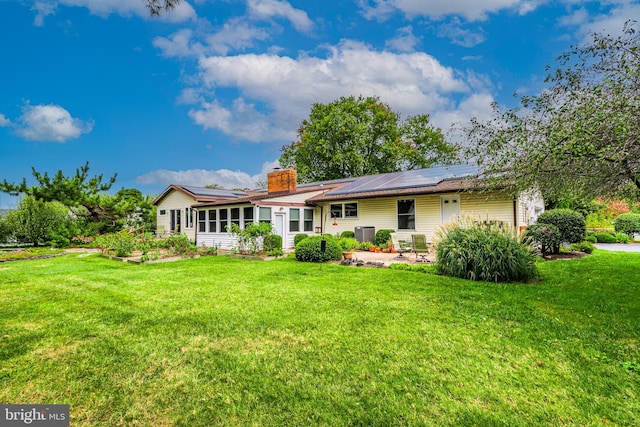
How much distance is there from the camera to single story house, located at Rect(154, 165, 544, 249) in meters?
13.3

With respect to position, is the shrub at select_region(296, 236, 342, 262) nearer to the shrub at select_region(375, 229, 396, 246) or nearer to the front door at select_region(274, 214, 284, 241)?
the shrub at select_region(375, 229, 396, 246)

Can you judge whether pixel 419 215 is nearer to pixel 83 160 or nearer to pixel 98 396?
pixel 98 396

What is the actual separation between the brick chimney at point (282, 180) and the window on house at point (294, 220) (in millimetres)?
2084

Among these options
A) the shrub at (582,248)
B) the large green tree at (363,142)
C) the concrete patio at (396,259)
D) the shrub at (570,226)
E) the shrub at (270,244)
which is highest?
the large green tree at (363,142)

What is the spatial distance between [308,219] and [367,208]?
3.39 metres

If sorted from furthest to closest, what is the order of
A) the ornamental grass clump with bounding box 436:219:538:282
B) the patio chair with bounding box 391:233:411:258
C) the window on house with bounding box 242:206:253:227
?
1. the window on house with bounding box 242:206:253:227
2. the patio chair with bounding box 391:233:411:258
3. the ornamental grass clump with bounding box 436:219:538:282

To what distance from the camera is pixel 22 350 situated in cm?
361

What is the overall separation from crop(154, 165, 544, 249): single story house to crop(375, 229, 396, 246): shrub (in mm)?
648

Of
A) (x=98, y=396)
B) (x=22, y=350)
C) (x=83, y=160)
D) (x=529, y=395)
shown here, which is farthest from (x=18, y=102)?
(x=529, y=395)

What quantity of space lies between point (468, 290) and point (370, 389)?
428cm

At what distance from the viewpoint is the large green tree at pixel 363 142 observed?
3212 cm

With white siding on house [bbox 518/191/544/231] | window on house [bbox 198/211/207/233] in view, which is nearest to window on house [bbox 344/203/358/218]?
white siding on house [bbox 518/191/544/231]

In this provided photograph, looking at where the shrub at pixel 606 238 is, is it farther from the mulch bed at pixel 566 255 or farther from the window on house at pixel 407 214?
the window on house at pixel 407 214

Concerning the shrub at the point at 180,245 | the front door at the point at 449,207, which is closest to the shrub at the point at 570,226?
the front door at the point at 449,207
